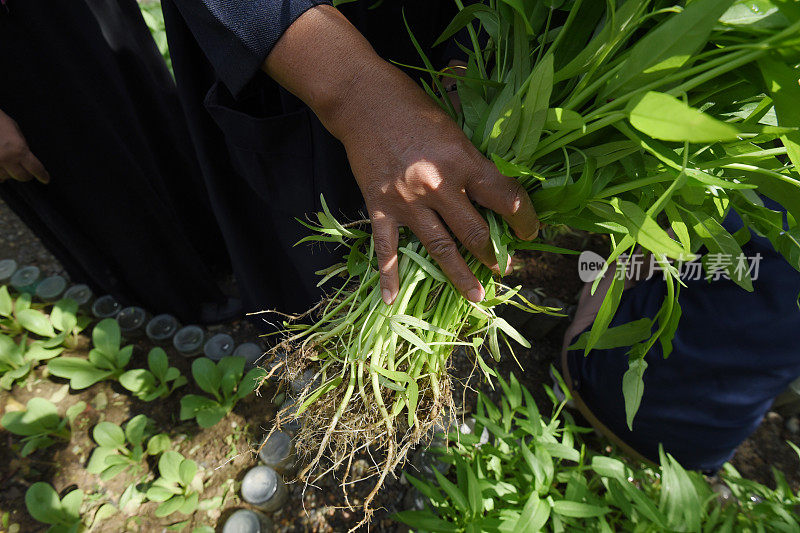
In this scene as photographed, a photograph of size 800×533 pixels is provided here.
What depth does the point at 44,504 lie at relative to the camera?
3.64ft

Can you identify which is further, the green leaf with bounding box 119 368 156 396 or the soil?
the green leaf with bounding box 119 368 156 396

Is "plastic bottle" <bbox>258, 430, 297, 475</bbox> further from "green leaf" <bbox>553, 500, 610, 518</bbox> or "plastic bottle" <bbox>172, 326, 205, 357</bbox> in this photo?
"green leaf" <bbox>553, 500, 610, 518</bbox>

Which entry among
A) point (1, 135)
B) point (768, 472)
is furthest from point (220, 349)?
point (768, 472)

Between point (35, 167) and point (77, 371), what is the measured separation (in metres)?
0.74

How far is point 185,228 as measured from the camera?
5.08 ft

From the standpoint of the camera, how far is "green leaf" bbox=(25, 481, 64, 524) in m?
1.09

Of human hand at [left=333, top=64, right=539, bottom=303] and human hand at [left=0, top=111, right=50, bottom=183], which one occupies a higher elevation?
human hand at [left=333, top=64, right=539, bottom=303]

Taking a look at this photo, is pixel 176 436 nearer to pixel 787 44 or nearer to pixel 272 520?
pixel 272 520

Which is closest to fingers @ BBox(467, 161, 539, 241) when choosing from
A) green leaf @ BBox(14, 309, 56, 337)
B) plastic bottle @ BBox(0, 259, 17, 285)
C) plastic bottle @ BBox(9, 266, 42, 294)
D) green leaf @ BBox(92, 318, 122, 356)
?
green leaf @ BBox(92, 318, 122, 356)

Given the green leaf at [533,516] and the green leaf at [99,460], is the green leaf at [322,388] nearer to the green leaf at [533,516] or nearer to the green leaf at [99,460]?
the green leaf at [533,516]

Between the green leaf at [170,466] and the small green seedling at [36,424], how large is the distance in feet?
1.28

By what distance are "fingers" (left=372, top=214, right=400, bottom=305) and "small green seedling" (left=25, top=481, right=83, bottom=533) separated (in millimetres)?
1175

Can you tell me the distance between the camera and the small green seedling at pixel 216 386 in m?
1.32

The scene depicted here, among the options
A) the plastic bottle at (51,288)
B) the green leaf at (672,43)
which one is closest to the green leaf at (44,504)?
the plastic bottle at (51,288)
